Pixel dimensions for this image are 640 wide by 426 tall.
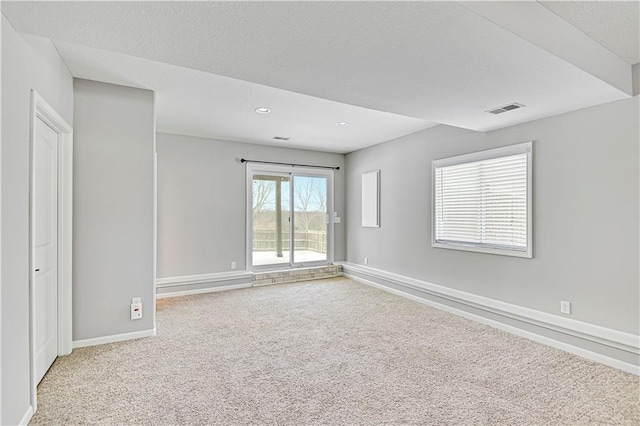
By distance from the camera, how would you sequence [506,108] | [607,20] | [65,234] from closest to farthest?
[607,20] < [65,234] < [506,108]

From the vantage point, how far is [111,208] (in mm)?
3186

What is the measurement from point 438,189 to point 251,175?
10.1 ft

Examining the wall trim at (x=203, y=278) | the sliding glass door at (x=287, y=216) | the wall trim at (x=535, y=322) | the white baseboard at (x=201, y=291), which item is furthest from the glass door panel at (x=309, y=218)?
the wall trim at (x=535, y=322)

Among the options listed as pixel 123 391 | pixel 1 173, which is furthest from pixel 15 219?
pixel 123 391

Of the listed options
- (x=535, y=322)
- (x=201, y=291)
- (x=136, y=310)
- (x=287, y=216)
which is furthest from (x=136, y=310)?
(x=535, y=322)

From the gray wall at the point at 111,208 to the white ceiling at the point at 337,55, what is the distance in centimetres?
28

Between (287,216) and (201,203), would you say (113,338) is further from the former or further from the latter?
(287,216)

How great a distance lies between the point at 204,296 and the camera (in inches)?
198

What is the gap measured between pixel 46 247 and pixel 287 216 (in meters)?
3.92

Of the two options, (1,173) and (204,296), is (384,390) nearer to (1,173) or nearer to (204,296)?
(1,173)

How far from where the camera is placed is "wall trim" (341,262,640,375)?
9.14 ft

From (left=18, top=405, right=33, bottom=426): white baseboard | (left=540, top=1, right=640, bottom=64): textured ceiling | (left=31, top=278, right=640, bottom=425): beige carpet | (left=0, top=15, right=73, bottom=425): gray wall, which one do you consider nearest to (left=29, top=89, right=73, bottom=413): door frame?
(left=31, top=278, right=640, bottom=425): beige carpet

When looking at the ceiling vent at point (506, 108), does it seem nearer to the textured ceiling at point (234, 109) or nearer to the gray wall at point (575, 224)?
the gray wall at point (575, 224)

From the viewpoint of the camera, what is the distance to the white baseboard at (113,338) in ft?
10.1
